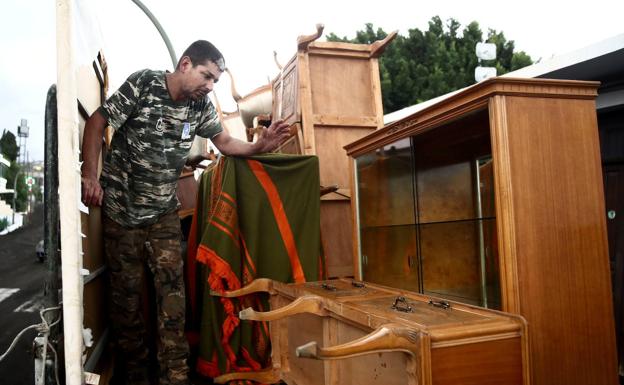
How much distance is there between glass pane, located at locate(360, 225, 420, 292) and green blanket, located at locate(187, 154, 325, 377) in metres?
0.32

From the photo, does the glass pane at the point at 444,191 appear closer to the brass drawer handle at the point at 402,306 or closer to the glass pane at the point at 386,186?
the glass pane at the point at 386,186

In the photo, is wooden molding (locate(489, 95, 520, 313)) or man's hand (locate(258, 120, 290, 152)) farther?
man's hand (locate(258, 120, 290, 152))

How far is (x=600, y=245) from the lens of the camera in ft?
5.65

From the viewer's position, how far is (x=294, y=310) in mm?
1931

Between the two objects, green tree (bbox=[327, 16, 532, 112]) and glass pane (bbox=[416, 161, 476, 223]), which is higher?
green tree (bbox=[327, 16, 532, 112])

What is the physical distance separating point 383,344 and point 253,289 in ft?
4.05

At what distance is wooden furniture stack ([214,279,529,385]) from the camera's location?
4.57 feet

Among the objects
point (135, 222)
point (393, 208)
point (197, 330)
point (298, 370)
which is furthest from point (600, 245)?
point (197, 330)

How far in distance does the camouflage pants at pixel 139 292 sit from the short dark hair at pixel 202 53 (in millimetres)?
833

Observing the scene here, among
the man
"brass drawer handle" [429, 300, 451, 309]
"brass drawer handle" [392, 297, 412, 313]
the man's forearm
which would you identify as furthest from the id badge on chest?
"brass drawer handle" [429, 300, 451, 309]

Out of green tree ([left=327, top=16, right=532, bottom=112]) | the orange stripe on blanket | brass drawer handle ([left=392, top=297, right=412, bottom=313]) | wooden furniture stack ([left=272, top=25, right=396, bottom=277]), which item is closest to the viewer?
brass drawer handle ([left=392, top=297, right=412, bottom=313])

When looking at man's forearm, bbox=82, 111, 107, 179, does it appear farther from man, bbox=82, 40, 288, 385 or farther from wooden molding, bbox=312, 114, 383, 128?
wooden molding, bbox=312, 114, 383, 128

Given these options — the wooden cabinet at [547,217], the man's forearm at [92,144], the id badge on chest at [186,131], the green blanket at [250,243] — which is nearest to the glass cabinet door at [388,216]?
the green blanket at [250,243]

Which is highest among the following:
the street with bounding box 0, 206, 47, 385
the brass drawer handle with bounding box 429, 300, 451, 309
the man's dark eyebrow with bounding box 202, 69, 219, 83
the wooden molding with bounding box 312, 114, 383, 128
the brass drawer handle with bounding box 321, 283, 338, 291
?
the wooden molding with bounding box 312, 114, 383, 128
